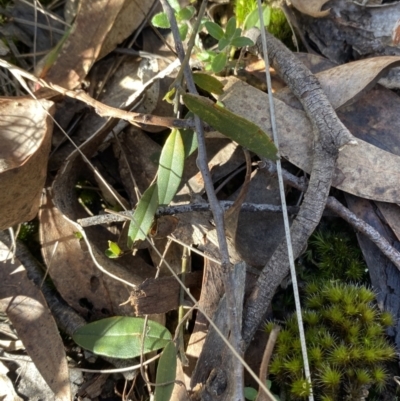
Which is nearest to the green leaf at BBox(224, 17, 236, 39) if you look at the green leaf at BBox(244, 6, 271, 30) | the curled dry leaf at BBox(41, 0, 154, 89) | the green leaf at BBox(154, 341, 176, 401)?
the green leaf at BBox(244, 6, 271, 30)

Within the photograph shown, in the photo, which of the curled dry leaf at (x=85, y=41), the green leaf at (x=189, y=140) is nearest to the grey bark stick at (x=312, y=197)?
the green leaf at (x=189, y=140)

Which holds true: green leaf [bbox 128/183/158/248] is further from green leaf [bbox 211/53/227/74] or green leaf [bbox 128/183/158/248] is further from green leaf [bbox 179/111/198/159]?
green leaf [bbox 211/53/227/74]

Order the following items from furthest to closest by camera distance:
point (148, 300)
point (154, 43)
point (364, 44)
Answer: point (154, 43) → point (364, 44) → point (148, 300)

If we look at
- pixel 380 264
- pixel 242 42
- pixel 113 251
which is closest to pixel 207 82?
pixel 242 42

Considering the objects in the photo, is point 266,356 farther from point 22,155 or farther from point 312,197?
point 22,155

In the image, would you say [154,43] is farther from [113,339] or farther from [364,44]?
[113,339]

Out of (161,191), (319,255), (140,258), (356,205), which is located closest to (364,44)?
(356,205)

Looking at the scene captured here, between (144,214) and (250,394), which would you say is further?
(144,214)

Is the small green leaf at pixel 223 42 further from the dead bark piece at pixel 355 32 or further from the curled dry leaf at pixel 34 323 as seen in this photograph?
the curled dry leaf at pixel 34 323
